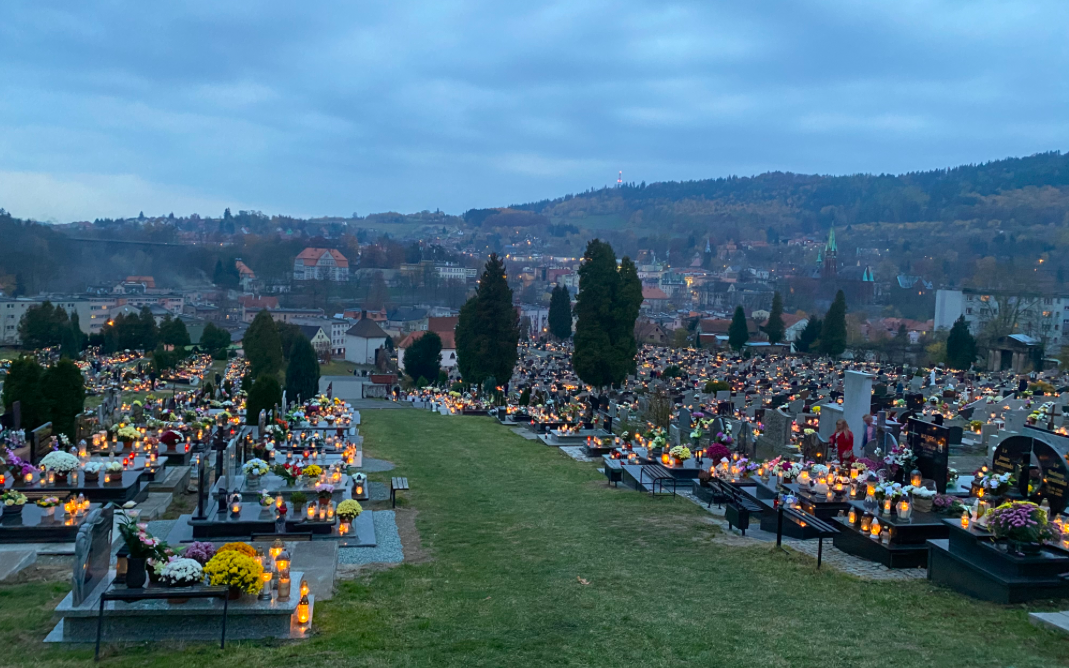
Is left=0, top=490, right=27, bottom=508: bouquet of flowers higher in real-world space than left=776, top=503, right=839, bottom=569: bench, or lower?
lower

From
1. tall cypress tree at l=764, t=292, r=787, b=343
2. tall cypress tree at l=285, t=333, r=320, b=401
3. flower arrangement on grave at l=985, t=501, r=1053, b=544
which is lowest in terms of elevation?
tall cypress tree at l=285, t=333, r=320, b=401

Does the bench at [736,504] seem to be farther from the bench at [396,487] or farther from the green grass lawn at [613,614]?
the bench at [396,487]

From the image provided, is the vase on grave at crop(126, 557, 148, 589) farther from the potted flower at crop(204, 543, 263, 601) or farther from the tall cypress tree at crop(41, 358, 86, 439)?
the tall cypress tree at crop(41, 358, 86, 439)

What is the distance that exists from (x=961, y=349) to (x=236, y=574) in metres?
54.5

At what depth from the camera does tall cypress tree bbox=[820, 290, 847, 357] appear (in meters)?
61.4

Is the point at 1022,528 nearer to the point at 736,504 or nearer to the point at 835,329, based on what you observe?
the point at 736,504

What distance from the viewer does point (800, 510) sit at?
1243 centimetres

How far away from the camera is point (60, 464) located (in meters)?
13.7

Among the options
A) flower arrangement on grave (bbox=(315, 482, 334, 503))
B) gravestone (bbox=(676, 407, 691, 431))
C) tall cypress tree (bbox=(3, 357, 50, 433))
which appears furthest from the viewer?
gravestone (bbox=(676, 407, 691, 431))

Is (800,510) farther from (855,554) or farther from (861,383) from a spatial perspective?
(861,383)

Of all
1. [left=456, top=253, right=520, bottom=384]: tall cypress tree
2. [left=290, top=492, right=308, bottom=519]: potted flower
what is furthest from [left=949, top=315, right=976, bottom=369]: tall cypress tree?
[left=290, top=492, right=308, bottom=519]: potted flower

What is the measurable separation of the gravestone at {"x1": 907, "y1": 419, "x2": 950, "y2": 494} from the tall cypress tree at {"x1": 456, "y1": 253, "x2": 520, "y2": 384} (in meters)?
29.5

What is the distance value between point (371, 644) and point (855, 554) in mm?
6601

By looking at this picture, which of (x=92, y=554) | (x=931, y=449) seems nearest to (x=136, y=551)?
(x=92, y=554)
